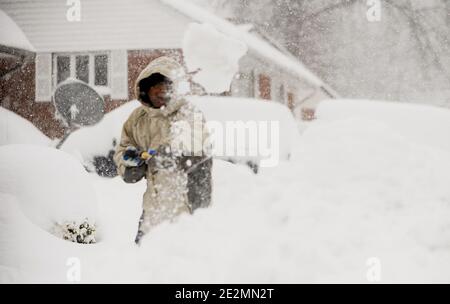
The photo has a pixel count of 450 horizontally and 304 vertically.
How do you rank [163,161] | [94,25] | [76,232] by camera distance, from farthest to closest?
[94,25] → [76,232] → [163,161]

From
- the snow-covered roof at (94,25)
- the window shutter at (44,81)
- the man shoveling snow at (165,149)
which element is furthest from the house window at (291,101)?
the window shutter at (44,81)

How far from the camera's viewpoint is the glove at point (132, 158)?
3.42 metres

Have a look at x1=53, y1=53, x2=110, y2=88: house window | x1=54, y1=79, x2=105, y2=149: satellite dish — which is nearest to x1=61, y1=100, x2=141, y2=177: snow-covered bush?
x1=54, y1=79, x2=105, y2=149: satellite dish

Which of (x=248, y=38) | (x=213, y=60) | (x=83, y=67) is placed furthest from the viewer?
(x=248, y=38)

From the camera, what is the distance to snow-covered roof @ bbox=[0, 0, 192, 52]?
164 inches

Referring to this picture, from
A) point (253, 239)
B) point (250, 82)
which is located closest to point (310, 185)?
point (253, 239)

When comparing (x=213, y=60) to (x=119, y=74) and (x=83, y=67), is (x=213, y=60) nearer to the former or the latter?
(x=119, y=74)

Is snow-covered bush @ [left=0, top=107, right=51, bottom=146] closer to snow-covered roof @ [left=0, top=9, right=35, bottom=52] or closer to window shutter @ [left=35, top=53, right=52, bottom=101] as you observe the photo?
window shutter @ [left=35, top=53, right=52, bottom=101]

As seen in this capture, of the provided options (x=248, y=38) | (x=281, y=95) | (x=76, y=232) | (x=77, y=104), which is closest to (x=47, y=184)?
(x=76, y=232)

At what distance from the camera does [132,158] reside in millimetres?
3422

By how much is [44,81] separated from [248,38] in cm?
222

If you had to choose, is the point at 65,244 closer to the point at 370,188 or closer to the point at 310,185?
the point at 310,185

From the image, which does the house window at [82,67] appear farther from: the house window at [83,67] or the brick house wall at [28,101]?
the brick house wall at [28,101]

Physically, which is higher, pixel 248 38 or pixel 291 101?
pixel 248 38
